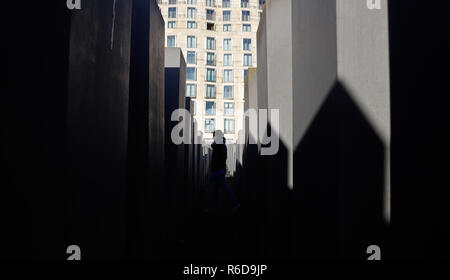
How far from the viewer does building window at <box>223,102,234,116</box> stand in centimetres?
4141

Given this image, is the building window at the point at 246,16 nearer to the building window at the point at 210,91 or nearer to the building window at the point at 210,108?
the building window at the point at 210,91

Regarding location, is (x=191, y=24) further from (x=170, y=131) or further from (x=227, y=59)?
(x=170, y=131)

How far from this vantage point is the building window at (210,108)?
41.1m

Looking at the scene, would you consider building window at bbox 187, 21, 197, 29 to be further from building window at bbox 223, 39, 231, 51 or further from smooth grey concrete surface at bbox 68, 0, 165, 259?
smooth grey concrete surface at bbox 68, 0, 165, 259

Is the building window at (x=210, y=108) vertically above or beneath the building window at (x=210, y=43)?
beneath

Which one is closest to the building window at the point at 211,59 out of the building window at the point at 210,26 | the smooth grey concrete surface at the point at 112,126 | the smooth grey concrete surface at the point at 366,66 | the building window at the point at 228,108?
the building window at the point at 210,26

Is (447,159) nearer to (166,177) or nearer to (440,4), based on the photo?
(440,4)

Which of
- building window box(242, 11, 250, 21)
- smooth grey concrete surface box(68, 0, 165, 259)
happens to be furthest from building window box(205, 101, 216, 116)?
smooth grey concrete surface box(68, 0, 165, 259)

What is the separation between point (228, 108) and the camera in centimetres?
4159

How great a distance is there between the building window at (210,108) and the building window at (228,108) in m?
1.30

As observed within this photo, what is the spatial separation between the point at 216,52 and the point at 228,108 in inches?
273

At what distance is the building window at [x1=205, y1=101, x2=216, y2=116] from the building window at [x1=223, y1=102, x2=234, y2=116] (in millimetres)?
1300

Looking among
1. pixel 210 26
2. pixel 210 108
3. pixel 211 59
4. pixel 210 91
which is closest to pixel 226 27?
pixel 210 26

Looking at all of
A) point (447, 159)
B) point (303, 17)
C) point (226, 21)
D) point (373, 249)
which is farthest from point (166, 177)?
point (226, 21)
